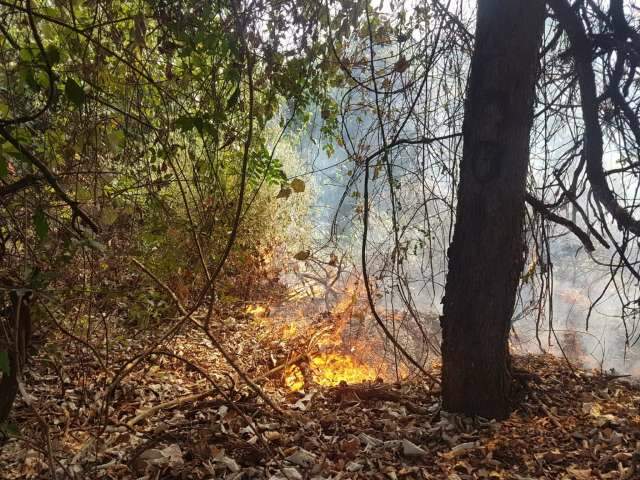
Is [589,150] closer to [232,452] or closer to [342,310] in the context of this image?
[232,452]

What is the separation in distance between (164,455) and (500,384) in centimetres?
143

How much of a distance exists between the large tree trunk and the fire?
1.82 meters

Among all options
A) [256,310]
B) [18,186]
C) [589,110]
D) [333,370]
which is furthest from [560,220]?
[256,310]

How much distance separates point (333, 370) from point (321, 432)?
2290 mm

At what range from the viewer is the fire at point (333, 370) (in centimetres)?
374

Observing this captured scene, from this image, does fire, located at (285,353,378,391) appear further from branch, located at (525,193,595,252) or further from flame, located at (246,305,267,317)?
branch, located at (525,193,595,252)

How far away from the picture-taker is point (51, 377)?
2.67 meters

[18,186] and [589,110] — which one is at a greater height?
[589,110]

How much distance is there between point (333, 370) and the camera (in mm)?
4254

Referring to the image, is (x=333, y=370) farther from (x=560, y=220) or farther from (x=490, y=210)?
(x=490, y=210)

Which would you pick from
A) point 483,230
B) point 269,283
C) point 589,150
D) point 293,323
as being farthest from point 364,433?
point 269,283

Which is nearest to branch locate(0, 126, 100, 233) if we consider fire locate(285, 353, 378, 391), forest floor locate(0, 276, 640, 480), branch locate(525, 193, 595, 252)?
forest floor locate(0, 276, 640, 480)

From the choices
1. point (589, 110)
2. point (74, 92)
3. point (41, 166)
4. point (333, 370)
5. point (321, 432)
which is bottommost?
point (321, 432)

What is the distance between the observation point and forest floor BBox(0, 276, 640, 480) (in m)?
1.69
